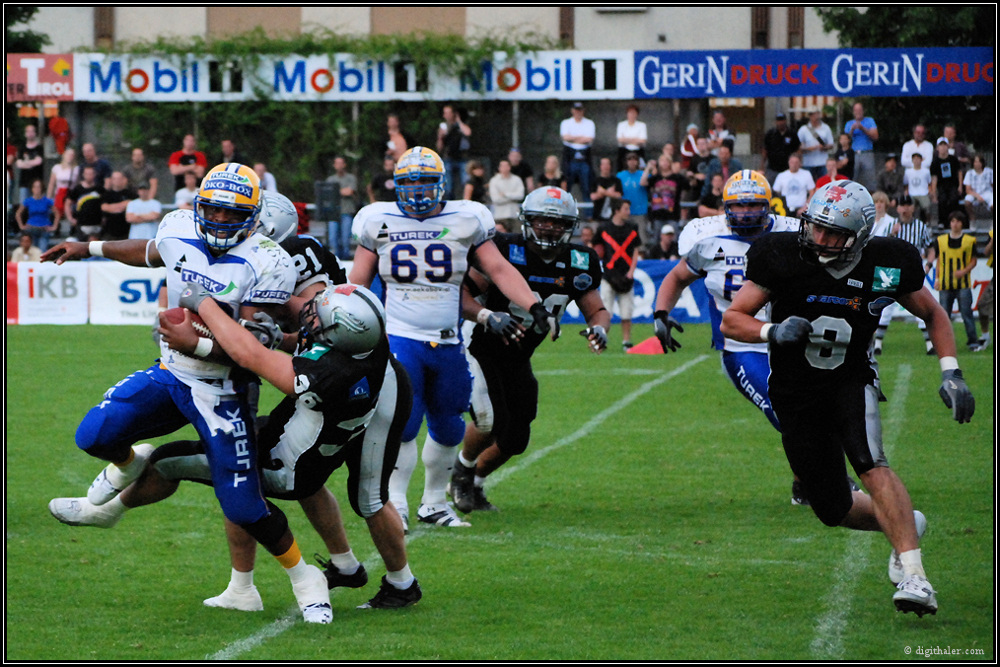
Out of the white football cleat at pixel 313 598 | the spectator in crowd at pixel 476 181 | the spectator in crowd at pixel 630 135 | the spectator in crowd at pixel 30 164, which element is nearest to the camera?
the white football cleat at pixel 313 598

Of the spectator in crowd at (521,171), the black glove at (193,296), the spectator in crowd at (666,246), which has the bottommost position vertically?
the black glove at (193,296)

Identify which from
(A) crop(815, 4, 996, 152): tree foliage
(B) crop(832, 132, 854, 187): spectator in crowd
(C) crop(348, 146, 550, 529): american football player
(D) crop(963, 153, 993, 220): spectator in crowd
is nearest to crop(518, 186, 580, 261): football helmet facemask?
(C) crop(348, 146, 550, 529): american football player

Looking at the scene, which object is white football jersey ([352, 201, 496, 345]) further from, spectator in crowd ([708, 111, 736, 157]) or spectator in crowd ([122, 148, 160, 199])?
spectator in crowd ([122, 148, 160, 199])

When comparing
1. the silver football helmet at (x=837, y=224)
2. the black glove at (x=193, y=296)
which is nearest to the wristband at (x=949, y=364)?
the silver football helmet at (x=837, y=224)

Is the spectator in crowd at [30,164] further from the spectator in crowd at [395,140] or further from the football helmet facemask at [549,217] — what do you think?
the football helmet facemask at [549,217]

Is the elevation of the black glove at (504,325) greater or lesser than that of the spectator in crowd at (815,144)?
lesser

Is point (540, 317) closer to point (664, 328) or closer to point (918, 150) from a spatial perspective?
point (664, 328)

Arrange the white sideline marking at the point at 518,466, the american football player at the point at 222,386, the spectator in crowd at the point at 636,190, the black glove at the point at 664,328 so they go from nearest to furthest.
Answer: the white sideline marking at the point at 518,466 → the american football player at the point at 222,386 → the black glove at the point at 664,328 → the spectator in crowd at the point at 636,190

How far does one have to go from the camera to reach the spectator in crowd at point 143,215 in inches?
727

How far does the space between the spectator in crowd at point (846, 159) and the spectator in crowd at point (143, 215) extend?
930 centimetres

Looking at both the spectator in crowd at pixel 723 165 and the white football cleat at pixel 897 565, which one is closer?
the white football cleat at pixel 897 565

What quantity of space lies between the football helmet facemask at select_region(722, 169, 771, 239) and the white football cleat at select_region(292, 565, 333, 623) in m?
3.40

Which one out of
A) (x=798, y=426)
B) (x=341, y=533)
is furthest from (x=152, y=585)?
(x=798, y=426)

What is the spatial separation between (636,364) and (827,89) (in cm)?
716
